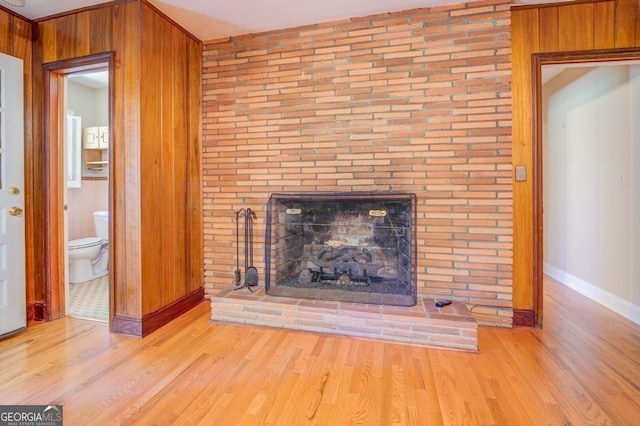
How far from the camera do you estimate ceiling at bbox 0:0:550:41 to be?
88.6 inches

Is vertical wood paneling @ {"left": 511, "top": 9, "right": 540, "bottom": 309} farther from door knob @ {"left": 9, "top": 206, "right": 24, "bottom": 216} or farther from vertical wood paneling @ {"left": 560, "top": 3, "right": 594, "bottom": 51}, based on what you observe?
door knob @ {"left": 9, "top": 206, "right": 24, "bottom": 216}

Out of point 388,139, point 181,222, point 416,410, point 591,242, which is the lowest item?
point 416,410

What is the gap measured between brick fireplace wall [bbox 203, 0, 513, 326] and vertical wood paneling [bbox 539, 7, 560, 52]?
0.32 metres

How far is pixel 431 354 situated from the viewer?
197cm

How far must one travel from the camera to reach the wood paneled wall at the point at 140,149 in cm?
221

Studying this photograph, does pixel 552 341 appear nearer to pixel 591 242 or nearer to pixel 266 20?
pixel 591 242

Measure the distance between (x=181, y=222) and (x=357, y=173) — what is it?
1619 mm

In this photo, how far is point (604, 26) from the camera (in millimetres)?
2244

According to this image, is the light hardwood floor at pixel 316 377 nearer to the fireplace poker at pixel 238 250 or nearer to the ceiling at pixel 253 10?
the fireplace poker at pixel 238 250

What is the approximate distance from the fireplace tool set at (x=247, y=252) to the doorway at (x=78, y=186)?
979 mm

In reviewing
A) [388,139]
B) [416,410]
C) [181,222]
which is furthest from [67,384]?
[388,139]

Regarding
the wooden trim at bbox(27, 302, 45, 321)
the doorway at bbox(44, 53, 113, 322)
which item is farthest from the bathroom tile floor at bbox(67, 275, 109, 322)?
the wooden trim at bbox(27, 302, 45, 321)

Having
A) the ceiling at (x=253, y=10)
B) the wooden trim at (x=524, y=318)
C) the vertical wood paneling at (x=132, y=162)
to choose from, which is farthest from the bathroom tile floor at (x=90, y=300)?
the wooden trim at (x=524, y=318)

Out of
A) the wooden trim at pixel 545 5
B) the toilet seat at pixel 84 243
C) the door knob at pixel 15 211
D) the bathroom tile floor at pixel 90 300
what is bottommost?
the bathroom tile floor at pixel 90 300
